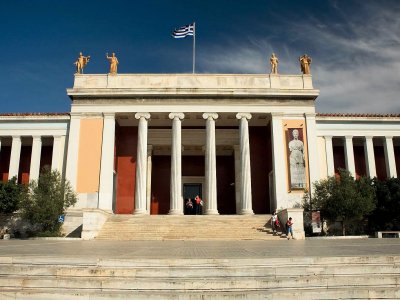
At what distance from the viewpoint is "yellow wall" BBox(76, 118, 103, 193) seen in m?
29.8

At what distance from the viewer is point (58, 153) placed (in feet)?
103

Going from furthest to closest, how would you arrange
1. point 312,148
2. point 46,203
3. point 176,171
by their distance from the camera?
1. point 312,148
2. point 176,171
3. point 46,203

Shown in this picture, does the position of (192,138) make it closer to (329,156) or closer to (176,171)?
(176,171)

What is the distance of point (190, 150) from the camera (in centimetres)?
3531

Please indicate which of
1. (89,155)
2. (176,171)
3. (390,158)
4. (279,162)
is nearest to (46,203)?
(89,155)

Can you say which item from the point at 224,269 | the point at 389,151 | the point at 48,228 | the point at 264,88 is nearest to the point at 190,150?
the point at 264,88

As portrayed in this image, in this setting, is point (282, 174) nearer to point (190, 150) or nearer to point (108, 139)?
point (190, 150)

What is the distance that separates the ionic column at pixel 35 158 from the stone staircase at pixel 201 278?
2386 cm

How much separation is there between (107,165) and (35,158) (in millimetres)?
6173

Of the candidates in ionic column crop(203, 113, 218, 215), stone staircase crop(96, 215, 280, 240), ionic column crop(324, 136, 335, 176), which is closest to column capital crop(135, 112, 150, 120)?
ionic column crop(203, 113, 218, 215)

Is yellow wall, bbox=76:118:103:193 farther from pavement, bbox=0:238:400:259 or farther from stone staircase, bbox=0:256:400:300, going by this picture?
stone staircase, bbox=0:256:400:300

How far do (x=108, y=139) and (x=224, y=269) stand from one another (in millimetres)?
24193

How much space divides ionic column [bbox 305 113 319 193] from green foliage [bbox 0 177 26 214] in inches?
811

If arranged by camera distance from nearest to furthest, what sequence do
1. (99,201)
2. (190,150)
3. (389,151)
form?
(99,201)
(389,151)
(190,150)
